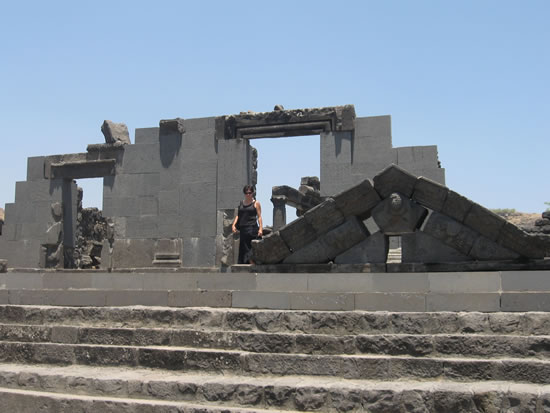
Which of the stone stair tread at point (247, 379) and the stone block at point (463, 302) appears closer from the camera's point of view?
the stone stair tread at point (247, 379)

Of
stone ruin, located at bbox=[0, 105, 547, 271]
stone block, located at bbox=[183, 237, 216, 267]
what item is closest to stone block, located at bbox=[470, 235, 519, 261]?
stone ruin, located at bbox=[0, 105, 547, 271]

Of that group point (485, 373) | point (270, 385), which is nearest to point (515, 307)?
point (485, 373)

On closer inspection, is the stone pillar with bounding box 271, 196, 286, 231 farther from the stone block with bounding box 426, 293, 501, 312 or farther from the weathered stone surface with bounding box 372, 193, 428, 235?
the stone block with bounding box 426, 293, 501, 312

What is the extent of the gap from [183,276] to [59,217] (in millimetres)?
10328

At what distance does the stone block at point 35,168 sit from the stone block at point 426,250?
41.6 ft

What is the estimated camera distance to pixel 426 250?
7.46m

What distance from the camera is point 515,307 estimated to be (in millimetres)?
6141

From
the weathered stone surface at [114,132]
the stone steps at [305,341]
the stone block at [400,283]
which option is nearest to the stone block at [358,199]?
the stone block at [400,283]

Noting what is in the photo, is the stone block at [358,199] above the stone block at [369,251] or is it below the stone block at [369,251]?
above

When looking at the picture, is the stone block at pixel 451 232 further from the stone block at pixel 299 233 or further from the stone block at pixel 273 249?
the stone block at pixel 273 249

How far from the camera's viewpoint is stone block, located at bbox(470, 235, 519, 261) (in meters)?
7.09

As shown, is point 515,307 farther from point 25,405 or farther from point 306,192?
point 306,192

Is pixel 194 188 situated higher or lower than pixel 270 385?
higher

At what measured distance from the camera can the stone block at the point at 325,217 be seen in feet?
25.5
